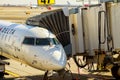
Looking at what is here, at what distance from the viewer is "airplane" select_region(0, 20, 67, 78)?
18453mm

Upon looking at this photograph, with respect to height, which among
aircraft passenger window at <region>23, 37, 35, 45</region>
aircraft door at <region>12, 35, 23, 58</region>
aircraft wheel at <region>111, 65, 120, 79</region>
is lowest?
aircraft wheel at <region>111, 65, 120, 79</region>

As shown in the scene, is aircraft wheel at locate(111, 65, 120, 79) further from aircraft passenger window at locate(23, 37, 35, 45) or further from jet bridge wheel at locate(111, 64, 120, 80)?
aircraft passenger window at locate(23, 37, 35, 45)

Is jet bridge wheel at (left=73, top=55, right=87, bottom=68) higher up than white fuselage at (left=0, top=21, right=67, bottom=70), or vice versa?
white fuselage at (left=0, top=21, right=67, bottom=70)

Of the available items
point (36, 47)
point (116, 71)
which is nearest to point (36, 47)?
point (36, 47)

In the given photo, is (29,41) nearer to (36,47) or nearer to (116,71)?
(36,47)

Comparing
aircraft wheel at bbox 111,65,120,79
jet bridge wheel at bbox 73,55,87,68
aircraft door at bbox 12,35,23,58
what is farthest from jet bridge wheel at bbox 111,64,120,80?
aircraft door at bbox 12,35,23,58

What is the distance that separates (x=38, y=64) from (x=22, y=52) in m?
1.45

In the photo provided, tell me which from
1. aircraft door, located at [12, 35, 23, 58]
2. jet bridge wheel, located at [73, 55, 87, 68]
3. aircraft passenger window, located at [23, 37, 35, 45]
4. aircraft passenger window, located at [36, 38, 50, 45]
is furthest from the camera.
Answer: jet bridge wheel, located at [73, 55, 87, 68]

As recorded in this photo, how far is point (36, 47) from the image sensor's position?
757 inches

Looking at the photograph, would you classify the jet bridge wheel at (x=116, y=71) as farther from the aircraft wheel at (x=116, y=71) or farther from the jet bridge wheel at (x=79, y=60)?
the jet bridge wheel at (x=79, y=60)

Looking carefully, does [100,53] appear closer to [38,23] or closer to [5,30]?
[38,23]

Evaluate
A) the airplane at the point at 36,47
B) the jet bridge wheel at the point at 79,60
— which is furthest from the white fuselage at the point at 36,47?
the jet bridge wheel at the point at 79,60

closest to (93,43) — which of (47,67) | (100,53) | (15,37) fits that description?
(100,53)

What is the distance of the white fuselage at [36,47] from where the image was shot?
60.6 ft
